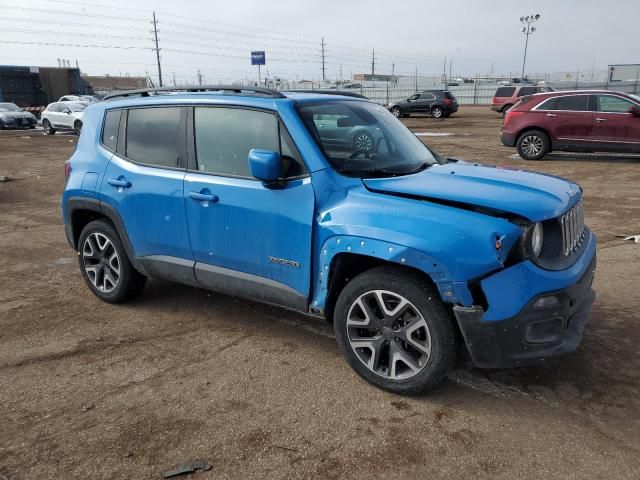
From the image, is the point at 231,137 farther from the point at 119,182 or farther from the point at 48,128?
the point at 48,128

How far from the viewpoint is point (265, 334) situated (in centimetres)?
405

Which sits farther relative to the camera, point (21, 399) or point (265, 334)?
point (265, 334)

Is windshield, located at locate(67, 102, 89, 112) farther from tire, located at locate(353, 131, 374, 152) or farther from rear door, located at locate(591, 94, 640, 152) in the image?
tire, located at locate(353, 131, 374, 152)

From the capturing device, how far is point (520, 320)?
2.76 m

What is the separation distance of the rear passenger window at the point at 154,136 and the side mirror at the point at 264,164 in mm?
989

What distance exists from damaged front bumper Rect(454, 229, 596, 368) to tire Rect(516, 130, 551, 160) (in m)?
10.9

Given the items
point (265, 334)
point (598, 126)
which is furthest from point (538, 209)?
point (598, 126)

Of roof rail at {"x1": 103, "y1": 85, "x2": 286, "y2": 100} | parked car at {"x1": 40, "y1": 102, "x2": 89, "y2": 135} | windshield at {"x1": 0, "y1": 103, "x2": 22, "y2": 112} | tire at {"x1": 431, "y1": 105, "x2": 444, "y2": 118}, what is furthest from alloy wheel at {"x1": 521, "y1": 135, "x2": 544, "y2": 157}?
windshield at {"x1": 0, "y1": 103, "x2": 22, "y2": 112}

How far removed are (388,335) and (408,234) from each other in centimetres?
66

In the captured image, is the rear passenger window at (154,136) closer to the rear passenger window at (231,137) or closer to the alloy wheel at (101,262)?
the rear passenger window at (231,137)

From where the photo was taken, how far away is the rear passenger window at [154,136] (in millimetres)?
4027

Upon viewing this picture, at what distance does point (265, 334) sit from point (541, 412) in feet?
6.64

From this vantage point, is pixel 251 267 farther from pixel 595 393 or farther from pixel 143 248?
pixel 595 393

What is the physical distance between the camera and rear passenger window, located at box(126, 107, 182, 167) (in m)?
4.03
